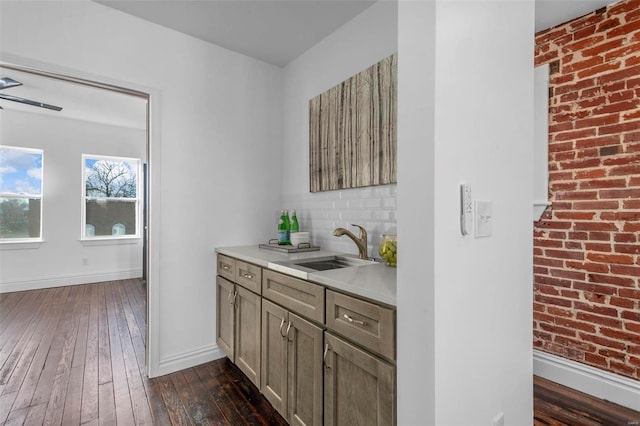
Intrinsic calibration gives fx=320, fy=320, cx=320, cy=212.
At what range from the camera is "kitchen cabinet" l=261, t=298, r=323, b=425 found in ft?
4.83

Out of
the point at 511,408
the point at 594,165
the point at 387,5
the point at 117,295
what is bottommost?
the point at 117,295

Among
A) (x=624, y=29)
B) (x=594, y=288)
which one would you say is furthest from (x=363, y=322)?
(x=624, y=29)

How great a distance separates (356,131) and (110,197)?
197 inches

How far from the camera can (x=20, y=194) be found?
15.7 ft

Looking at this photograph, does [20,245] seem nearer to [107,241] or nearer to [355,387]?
[107,241]

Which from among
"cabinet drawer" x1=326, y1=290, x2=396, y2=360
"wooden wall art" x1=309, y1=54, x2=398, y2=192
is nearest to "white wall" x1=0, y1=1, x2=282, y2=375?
"wooden wall art" x1=309, y1=54, x2=398, y2=192

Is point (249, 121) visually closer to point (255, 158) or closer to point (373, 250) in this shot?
point (255, 158)

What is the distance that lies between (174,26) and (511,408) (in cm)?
307

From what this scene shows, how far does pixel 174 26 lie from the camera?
94.3 inches

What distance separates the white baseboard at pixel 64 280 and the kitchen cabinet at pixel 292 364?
15.3ft

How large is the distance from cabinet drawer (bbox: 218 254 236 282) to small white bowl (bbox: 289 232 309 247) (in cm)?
46

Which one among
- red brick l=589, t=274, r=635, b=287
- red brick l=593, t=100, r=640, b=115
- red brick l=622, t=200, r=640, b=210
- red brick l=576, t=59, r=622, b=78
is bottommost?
red brick l=589, t=274, r=635, b=287

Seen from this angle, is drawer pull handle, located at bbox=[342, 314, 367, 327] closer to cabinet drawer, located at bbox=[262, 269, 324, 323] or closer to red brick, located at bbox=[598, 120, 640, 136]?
cabinet drawer, located at bbox=[262, 269, 324, 323]

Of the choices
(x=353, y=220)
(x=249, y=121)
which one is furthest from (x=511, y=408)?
(x=249, y=121)
